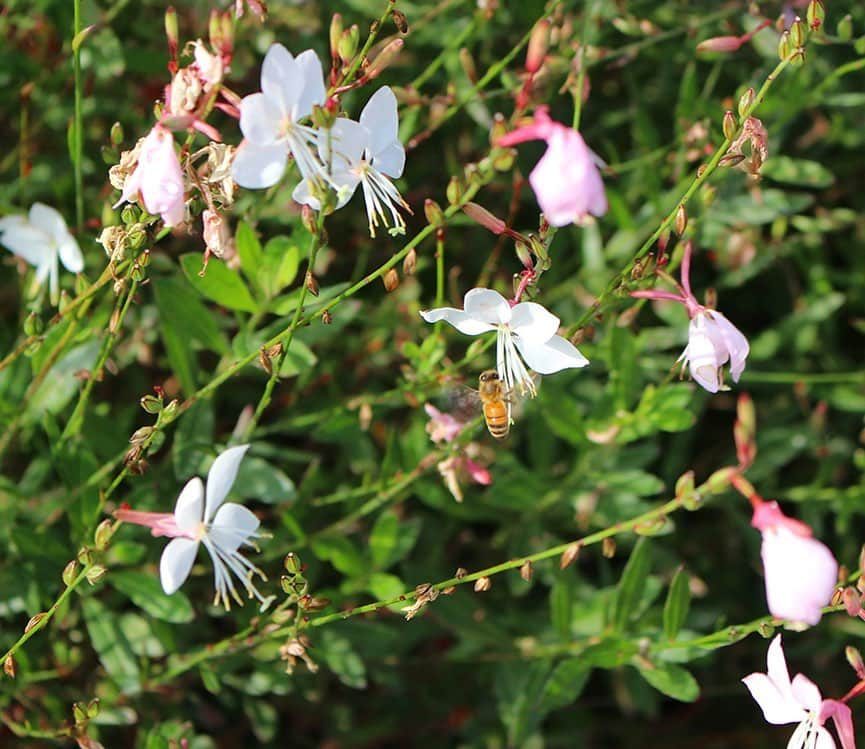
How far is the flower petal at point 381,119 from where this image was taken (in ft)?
4.19

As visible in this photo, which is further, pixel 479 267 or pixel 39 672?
pixel 479 267

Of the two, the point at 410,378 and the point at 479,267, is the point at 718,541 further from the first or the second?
the point at 410,378

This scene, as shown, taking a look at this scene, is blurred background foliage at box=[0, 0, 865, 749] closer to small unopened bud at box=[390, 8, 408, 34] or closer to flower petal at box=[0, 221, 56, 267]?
flower petal at box=[0, 221, 56, 267]

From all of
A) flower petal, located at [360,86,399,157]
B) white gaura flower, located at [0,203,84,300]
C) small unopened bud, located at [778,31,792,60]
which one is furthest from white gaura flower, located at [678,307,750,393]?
white gaura flower, located at [0,203,84,300]

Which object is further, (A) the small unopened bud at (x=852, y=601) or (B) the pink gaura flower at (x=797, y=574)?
(A) the small unopened bud at (x=852, y=601)

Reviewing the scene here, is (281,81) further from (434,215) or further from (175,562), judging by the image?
(175,562)

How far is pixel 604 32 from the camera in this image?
2109mm

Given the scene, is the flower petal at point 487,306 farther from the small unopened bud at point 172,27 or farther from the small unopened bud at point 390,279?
the small unopened bud at point 172,27

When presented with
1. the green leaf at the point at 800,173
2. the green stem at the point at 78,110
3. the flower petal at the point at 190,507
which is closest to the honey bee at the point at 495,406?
the flower petal at the point at 190,507

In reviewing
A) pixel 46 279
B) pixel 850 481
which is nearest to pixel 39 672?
pixel 46 279

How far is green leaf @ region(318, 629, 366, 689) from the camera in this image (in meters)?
1.82

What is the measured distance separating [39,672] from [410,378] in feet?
2.64

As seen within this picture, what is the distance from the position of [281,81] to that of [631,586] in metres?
1.05

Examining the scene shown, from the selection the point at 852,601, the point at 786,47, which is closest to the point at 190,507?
the point at 852,601
